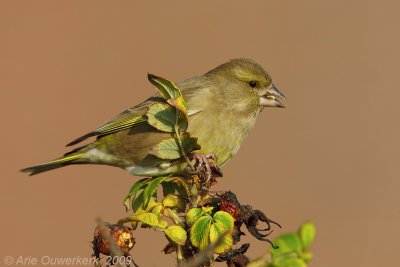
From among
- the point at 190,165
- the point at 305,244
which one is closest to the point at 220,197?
the point at 190,165

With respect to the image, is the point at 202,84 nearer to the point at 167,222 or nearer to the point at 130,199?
the point at 130,199

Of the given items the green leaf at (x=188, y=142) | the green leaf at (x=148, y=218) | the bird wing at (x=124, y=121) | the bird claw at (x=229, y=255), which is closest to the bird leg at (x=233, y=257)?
the bird claw at (x=229, y=255)

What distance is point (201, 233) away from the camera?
1.84m

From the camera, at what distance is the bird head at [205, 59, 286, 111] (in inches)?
152

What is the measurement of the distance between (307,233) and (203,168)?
4.35ft

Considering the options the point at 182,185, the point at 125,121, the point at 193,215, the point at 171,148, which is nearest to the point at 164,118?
the point at 171,148

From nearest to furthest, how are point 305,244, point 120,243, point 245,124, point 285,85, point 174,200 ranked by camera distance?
point 305,244, point 120,243, point 174,200, point 245,124, point 285,85

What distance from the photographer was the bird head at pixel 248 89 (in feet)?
12.7

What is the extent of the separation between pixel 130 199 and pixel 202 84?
1.61 meters

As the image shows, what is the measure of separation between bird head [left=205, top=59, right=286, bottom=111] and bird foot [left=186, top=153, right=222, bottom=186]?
1365mm

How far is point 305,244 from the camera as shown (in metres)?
1.06

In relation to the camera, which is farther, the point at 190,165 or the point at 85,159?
the point at 85,159

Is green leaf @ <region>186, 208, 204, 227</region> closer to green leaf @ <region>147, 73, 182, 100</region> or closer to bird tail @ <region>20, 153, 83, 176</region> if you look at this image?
green leaf @ <region>147, 73, 182, 100</region>

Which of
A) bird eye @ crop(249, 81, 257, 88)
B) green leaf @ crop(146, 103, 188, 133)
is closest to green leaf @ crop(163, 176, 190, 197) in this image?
green leaf @ crop(146, 103, 188, 133)
